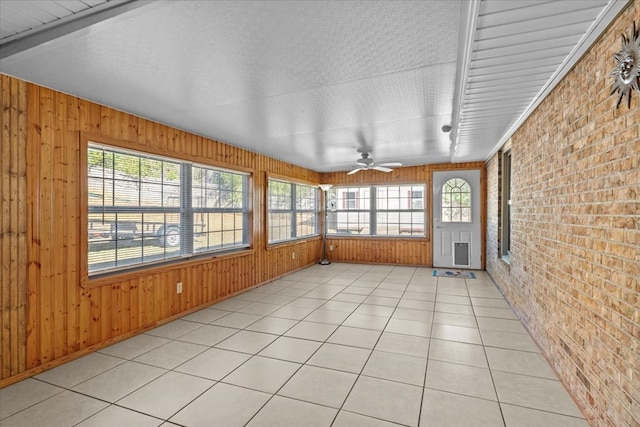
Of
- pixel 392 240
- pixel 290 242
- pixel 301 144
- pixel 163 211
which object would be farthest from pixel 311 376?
pixel 392 240

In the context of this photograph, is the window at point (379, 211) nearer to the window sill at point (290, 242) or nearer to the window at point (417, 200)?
the window at point (417, 200)

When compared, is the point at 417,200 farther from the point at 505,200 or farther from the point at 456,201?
the point at 505,200

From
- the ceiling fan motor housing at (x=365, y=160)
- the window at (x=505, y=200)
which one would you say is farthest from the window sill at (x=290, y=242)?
the window at (x=505, y=200)

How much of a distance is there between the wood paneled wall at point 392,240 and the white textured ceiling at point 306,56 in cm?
342

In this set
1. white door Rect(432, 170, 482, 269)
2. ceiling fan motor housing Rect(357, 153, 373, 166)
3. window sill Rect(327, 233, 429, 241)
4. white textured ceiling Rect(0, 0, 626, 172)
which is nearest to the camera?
white textured ceiling Rect(0, 0, 626, 172)

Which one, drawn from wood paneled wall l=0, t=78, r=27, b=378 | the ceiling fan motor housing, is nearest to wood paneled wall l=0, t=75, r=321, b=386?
wood paneled wall l=0, t=78, r=27, b=378

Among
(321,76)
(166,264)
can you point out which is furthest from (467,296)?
(166,264)

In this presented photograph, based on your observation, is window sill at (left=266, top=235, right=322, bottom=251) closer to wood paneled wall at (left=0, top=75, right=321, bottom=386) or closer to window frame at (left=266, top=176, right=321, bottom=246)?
window frame at (left=266, top=176, right=321, bottom=246)

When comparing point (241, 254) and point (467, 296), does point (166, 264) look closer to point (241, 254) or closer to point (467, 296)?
point (241, 254)

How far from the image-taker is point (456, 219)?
6.77 m

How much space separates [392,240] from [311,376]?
5243 mm

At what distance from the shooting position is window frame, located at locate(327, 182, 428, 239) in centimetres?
725

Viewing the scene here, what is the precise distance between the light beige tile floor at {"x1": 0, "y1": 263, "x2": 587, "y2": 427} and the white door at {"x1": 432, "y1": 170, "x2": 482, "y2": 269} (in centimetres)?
280

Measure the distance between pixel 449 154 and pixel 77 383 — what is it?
19.4 feet
